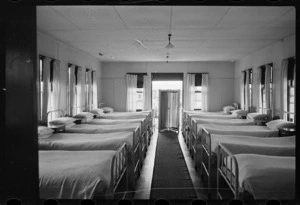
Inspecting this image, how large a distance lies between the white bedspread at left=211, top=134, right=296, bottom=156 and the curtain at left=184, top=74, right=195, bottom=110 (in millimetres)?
4838

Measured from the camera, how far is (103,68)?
27.8ft

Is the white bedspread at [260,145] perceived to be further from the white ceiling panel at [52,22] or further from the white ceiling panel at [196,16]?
the white ceiling panel at [52,22]

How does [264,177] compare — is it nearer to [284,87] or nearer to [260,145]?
[260,145]

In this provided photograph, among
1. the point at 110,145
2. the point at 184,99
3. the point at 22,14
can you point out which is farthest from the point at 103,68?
the point at 22,14

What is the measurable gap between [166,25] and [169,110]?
185 inches

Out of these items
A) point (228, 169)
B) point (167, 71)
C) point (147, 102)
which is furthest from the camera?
point (147, 102)

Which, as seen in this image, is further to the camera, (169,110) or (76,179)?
(169,110)

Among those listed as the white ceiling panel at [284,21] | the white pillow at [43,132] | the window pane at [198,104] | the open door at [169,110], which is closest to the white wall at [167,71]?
the window pane at [198,104]

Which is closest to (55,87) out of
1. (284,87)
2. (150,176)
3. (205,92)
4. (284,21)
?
(150,176)

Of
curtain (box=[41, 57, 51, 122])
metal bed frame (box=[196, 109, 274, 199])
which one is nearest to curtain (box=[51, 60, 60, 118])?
curtain (box=[41, 57, 51, 122])

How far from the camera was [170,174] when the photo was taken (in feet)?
13.4

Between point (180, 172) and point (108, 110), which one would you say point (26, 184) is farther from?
point (108, 110)

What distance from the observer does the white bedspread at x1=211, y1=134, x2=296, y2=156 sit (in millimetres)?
2990

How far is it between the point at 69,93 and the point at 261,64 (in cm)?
412
